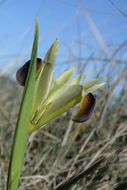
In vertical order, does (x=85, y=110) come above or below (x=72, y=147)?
above

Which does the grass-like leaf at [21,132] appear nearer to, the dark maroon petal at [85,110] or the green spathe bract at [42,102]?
the green spathe bract at [42,102]

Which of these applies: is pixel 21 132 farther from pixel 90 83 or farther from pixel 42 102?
pixel 90 83

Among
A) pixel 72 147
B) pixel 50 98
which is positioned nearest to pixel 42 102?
pixel 50 98

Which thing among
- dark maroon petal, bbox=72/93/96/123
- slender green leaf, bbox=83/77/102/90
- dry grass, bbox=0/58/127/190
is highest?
A: slender green leaf, bbox=83/77/102/90

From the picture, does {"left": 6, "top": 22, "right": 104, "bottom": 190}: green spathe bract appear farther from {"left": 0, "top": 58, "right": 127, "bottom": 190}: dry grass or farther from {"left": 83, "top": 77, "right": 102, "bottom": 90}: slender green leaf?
{"left": 0, "top": 58, "right": 127, "bottom": 190}: dry grass

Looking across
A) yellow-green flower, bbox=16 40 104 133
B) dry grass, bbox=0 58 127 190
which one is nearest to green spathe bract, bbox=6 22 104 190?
yellow-green flower, bbox=16 40 104 133

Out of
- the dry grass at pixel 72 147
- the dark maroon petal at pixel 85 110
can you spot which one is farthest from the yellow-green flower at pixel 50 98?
the dry grass at pixel 72 147

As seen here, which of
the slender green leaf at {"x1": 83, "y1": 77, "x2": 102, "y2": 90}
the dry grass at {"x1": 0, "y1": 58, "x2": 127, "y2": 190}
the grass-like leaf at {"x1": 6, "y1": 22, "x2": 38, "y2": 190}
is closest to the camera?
the grass-like leaf at {"x1": 6, "y1": 22, "x2": 38, "y2": 190}

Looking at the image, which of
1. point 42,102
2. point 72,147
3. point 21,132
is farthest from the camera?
point 72,147

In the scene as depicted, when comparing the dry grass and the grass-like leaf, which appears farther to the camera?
the dry grass
